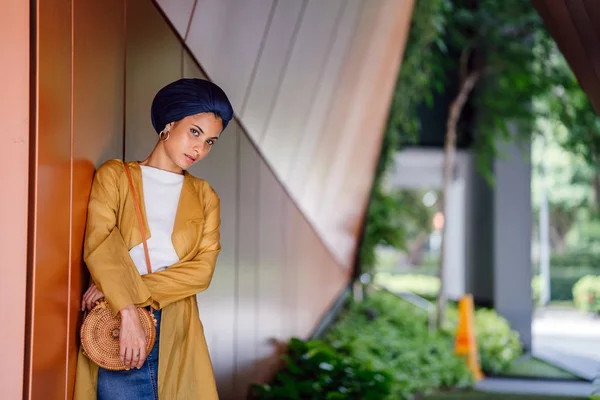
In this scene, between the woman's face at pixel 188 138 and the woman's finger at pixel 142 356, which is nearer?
the woman's finger at pixel 142 356

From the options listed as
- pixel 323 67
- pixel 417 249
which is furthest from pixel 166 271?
pixel 417 249

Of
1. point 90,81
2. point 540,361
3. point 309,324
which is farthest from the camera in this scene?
point 540,361

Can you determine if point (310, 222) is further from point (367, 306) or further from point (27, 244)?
point (27, 244)

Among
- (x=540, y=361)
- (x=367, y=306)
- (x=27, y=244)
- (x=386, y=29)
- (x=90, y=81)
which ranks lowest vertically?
(x=540, y=361)


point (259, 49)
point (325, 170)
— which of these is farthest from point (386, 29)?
point (259, 49)

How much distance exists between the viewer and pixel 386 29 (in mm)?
8828

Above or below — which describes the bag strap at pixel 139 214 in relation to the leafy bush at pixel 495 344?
above

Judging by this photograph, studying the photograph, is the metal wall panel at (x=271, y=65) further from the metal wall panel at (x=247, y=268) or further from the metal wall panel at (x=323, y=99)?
the metal wall panel at (x=323, y=99)

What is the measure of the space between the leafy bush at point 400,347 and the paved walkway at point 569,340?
2.25 meters

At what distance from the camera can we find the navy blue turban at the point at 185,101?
8.48ft

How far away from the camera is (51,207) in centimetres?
222

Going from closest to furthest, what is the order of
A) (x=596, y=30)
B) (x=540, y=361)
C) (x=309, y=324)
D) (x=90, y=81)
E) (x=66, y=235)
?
(x=66, y=235), (x=90, y=81), (x=596, y=30), (x=309, y=324), (x=540, y=361)

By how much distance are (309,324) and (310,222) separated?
133 cm

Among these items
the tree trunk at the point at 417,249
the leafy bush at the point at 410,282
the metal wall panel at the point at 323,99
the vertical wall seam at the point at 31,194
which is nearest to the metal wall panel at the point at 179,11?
the vertical wall seam at the point at 31,194
